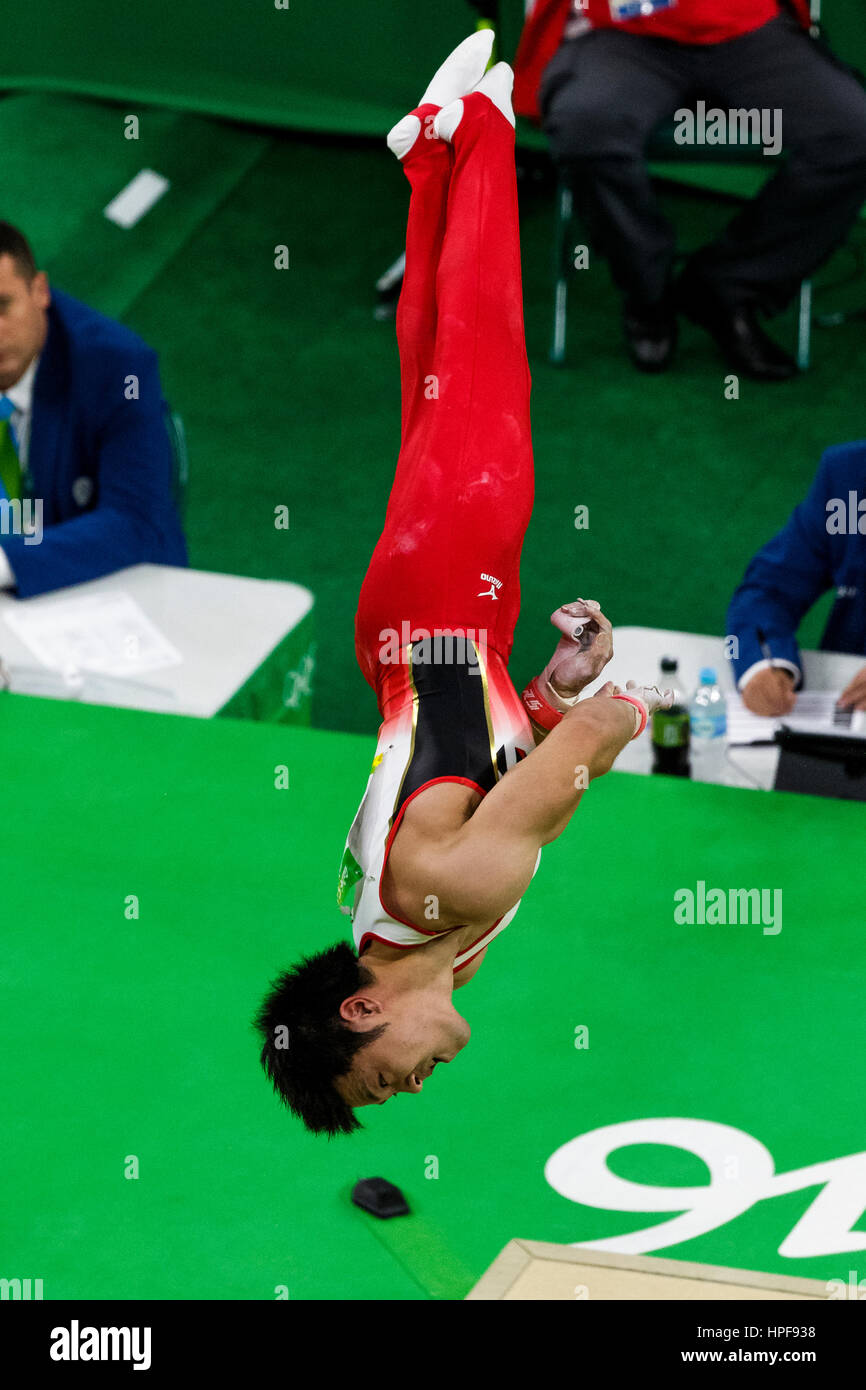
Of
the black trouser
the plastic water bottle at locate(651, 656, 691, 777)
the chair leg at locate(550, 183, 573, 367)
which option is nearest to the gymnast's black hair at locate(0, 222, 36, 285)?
the plastic water bottle at locate(651, 656, 691, 777)

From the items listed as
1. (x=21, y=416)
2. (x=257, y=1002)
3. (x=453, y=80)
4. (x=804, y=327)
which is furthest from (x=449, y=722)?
(x=804, y=327)

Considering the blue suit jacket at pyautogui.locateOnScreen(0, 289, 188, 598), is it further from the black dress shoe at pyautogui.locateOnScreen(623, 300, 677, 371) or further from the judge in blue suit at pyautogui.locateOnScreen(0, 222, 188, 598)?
the black dress shoe at pyautogui.locateOnScreen(623, 300, 677, 371)

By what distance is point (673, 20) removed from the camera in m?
5.31

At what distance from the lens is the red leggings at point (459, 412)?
2.38 metres

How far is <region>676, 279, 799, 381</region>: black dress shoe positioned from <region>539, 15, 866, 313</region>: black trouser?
1.08 ft

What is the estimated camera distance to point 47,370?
12.4ft

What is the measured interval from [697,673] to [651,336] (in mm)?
2572

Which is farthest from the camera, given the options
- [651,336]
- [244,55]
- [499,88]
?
[244,55]

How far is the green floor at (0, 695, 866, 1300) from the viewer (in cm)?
242

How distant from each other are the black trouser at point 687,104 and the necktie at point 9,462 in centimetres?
231

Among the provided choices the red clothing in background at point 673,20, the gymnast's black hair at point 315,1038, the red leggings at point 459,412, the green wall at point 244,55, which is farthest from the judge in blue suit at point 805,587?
the green wall at point 244,55

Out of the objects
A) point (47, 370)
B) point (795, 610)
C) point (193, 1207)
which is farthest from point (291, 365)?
point (193, 1207)

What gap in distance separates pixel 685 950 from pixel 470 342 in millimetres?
1114

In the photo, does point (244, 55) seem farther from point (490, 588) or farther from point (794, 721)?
point (490, 588)
